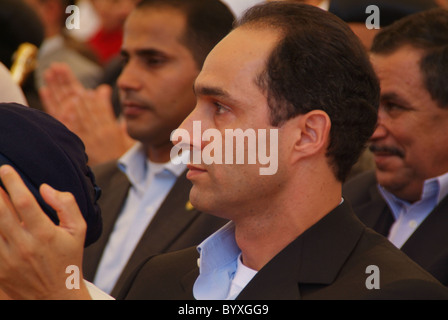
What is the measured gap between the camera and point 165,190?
2.56 metres

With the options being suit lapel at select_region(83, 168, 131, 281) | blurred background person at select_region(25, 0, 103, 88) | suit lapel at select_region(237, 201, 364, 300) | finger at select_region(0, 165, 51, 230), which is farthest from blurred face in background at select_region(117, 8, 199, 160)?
blurred background person at select_region(25, 0, 103, 88)

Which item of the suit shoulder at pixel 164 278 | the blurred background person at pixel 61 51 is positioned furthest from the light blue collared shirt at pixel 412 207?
the blurred background person at pixel 61 51

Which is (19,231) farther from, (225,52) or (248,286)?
(225,52)

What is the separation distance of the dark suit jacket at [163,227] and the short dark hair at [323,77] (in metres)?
0.65

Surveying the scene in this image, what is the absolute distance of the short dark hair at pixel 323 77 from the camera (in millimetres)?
1541

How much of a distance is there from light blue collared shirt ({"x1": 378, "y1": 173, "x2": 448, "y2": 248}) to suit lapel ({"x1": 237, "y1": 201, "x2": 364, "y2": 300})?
63cm

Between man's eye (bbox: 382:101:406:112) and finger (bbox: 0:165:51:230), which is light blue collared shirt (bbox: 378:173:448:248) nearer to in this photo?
man's eye (bbox: 382:101:406:112)

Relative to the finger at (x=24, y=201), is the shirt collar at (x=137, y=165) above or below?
below

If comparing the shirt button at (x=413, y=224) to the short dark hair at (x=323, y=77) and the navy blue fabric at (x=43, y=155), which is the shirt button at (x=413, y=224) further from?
the navy blue fabric at (x=43, y=155)

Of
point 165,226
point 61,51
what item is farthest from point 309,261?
point 61,51

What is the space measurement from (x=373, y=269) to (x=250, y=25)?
0.57 metres

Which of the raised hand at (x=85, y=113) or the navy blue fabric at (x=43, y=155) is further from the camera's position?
the raised hand at (x=85, y=113)

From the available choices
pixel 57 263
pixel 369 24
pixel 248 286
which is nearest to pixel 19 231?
pixel 57 263

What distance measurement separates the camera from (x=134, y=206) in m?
2.56
